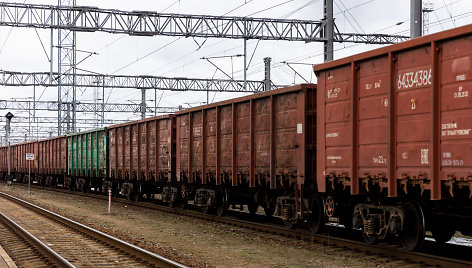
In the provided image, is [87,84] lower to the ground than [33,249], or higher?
higher

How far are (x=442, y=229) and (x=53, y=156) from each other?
34.2 m

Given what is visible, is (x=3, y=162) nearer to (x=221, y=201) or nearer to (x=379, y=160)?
(x=221, y=201)

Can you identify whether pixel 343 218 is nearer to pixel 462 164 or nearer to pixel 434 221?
pixel 434 221

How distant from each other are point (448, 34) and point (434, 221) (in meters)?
3.60

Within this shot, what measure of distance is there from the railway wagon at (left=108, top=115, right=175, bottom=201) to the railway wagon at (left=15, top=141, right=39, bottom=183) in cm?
1818

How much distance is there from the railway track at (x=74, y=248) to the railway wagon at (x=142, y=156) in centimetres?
524

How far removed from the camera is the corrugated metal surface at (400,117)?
9242 millimetres

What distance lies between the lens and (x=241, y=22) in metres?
28.6

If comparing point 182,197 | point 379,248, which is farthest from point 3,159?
point 379,248

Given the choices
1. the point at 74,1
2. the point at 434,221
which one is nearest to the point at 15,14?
the point at 74,1

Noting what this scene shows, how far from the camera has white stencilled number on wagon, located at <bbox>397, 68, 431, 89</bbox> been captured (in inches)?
389

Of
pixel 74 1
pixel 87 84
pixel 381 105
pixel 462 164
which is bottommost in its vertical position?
pixel 462 164

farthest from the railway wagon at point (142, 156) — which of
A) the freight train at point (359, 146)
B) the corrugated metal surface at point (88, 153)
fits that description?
the freight train at point (359, 146)

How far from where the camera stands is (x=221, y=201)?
18.9m
